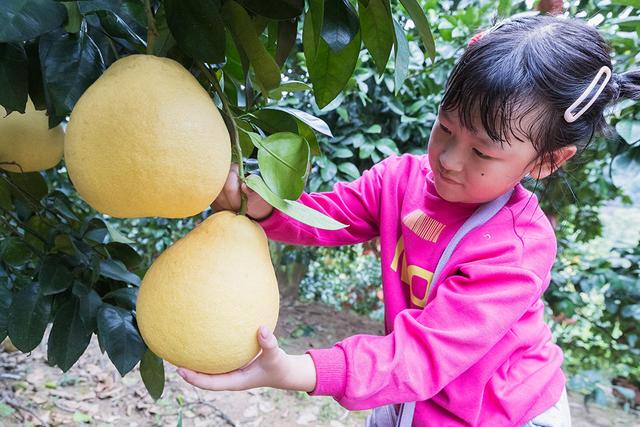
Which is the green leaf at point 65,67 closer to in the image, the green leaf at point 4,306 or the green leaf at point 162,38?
the green leaf at point 162,38

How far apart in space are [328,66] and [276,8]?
124 millimetres

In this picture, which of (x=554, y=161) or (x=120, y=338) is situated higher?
(x=554, y=161)

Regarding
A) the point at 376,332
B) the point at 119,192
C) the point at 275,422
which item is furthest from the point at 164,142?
the point at 376,332

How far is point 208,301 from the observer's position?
0.41 metres

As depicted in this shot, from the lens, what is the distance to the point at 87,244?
2.66 feet

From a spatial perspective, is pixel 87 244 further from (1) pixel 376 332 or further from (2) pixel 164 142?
(1) pixel 376 332

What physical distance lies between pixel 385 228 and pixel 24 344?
593 millimetres

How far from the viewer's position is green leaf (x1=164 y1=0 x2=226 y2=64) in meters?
0.42

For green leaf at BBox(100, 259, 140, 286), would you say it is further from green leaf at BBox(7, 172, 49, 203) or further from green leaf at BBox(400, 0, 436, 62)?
green leaf at BBox(400, 0, 436, 62)

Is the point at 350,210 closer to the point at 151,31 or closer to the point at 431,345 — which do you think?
the point at 431,345

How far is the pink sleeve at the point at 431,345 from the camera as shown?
0.64 metres

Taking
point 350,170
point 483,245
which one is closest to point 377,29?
point 483,245

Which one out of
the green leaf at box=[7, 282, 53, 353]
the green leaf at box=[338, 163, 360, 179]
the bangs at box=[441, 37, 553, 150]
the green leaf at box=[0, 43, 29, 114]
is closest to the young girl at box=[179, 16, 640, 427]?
the bangs at box=[441, 37, 553, 150]

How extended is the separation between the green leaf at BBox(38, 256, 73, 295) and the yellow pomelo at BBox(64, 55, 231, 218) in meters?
0.37
